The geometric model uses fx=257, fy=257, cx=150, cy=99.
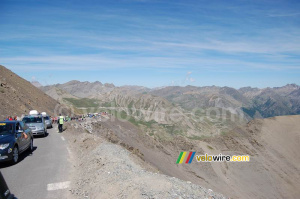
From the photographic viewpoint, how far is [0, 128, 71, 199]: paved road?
7.64m

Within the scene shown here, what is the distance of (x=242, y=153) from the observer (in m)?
52.7

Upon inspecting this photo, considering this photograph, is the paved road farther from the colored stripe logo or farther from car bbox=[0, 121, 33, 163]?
the colored stripe logo

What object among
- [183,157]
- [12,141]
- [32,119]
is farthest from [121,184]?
[183,157]

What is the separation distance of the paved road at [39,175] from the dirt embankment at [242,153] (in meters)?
17.5

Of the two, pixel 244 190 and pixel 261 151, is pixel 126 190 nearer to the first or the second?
pixel 244 190

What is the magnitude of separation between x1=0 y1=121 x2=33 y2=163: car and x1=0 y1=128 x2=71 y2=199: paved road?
498mm

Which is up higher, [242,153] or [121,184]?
[121,184]

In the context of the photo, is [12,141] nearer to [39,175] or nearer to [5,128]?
[5,128]

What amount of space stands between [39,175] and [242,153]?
163 feet

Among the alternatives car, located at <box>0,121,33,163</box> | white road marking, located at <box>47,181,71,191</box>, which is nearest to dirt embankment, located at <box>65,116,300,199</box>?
car, located at <box>0,121,33,163</box>

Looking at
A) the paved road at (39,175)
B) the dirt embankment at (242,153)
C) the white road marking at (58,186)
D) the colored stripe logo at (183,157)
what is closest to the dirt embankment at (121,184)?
the white road marking at (58,186)

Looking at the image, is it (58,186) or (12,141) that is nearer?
(58,186)

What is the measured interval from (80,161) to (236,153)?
47287mm

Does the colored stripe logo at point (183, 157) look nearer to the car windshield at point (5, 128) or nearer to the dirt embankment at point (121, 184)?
the dirt embankment at point (121, 184)
